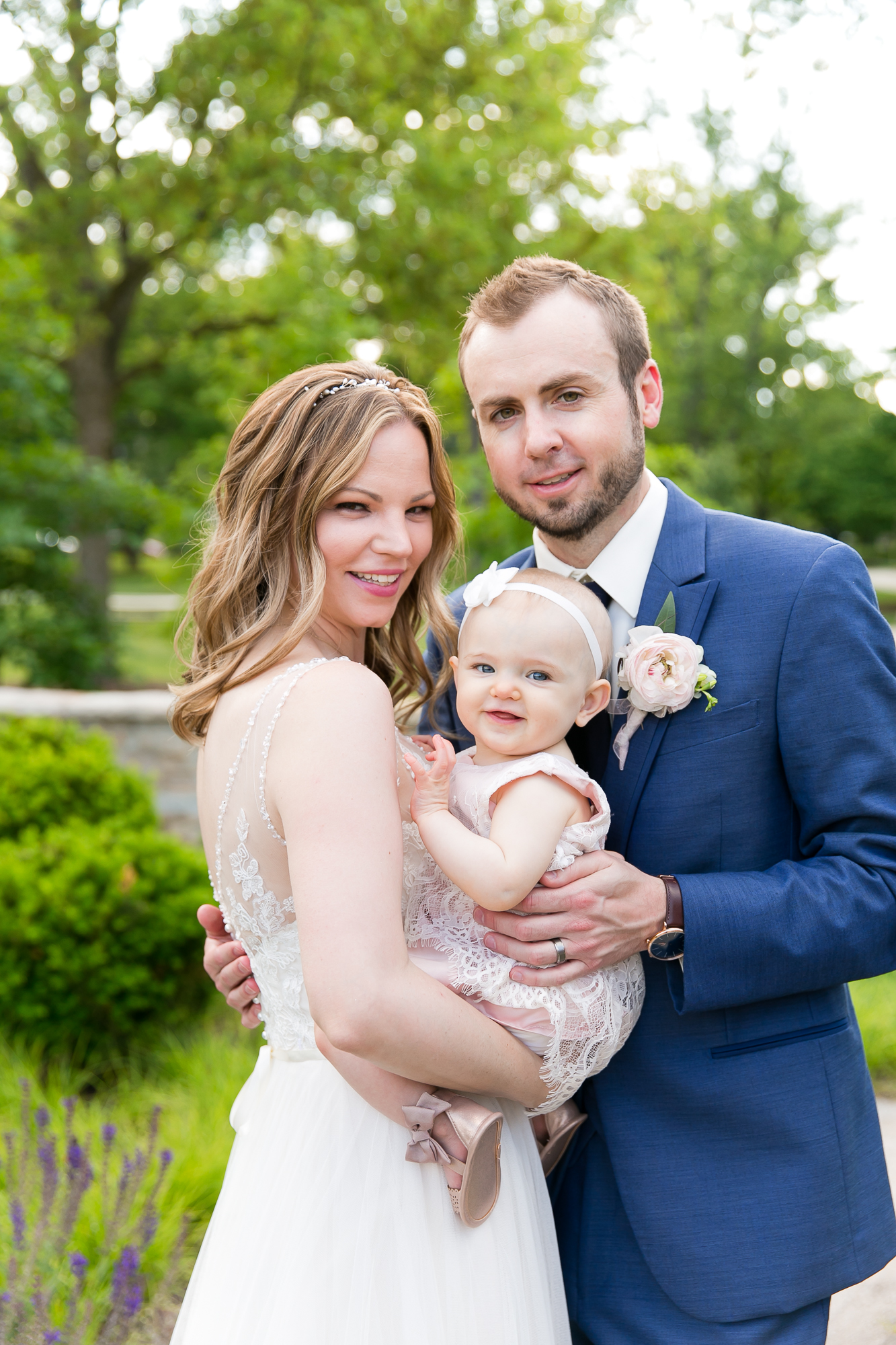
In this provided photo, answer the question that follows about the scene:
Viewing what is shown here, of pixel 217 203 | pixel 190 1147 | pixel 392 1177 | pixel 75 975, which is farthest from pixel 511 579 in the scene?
pixel 217 203

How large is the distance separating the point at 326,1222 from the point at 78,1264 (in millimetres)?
1352

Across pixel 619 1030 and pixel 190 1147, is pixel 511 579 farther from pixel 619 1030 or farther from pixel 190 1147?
pixel 190 1147

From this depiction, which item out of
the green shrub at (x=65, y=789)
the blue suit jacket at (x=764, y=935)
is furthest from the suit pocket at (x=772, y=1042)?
the green shrub at (x=65, y=789)

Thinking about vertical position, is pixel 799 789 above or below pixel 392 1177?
above

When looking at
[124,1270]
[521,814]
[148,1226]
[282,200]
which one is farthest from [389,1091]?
[282,200]

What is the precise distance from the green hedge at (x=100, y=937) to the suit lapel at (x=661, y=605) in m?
3.16

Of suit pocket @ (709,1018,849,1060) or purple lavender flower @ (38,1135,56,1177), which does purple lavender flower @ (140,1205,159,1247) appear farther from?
suit pocket @ (709,1018,849,1060)

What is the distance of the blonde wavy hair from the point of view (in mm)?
2121

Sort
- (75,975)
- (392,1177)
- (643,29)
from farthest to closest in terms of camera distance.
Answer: (643,29), (75,975), (392,1177)

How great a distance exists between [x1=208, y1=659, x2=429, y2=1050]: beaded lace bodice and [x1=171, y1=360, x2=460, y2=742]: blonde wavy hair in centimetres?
16

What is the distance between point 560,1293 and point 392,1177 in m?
0.50

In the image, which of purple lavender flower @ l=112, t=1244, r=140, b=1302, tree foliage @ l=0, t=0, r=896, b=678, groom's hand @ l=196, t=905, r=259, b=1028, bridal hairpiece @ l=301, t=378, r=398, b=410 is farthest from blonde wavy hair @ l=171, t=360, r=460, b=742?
tree foliage @ l=0, t=0, r=896, b=678

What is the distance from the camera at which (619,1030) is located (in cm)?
202

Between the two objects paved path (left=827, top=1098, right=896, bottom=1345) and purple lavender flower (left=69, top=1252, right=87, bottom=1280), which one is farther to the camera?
paved path (left=827, top=1098, right=896, bottom=1345)
